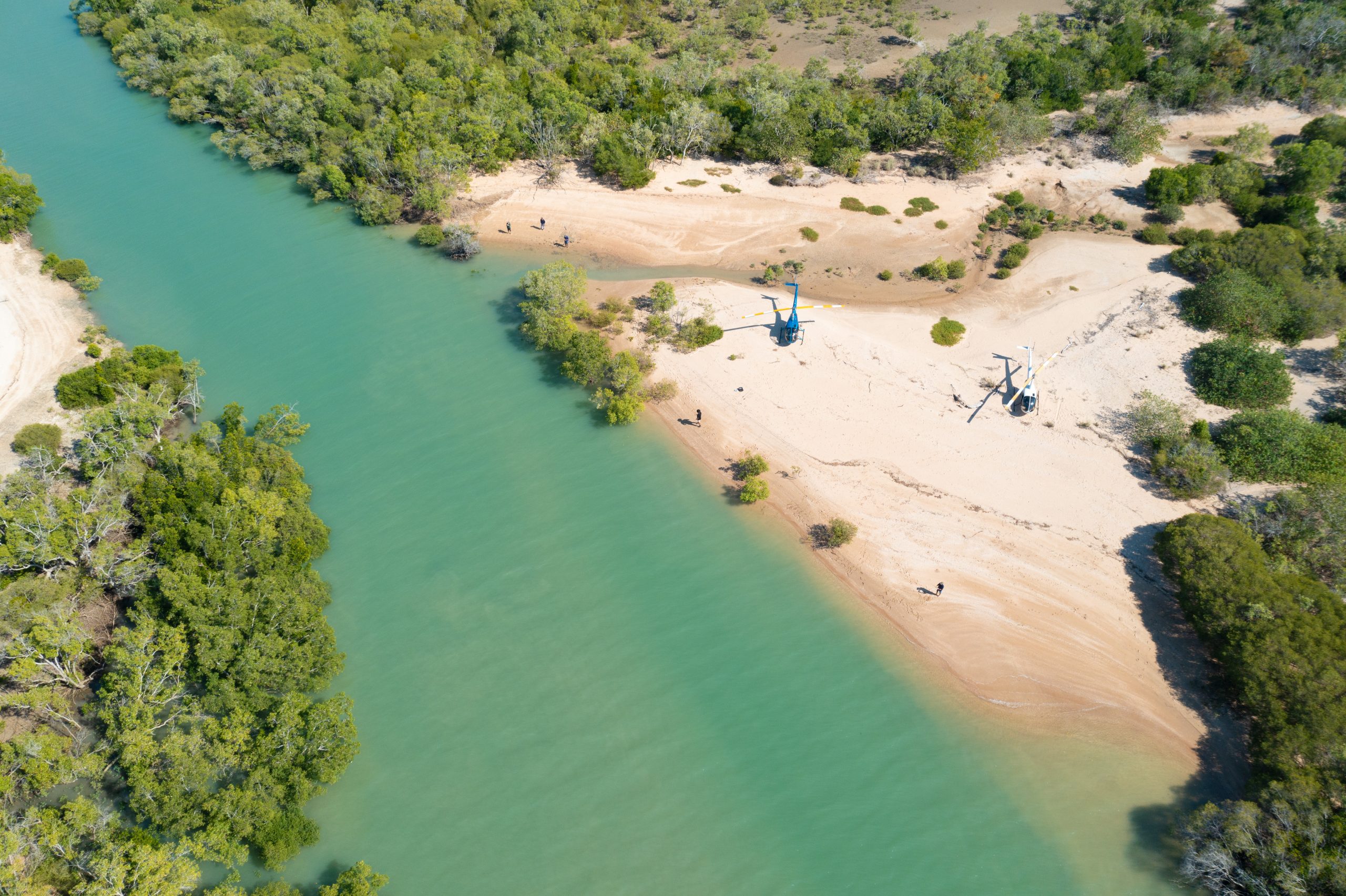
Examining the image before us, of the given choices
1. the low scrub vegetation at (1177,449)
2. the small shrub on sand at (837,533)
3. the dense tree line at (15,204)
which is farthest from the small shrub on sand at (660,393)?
the dense tree line at (15,204)

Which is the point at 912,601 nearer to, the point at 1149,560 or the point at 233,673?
the point at 1149,560

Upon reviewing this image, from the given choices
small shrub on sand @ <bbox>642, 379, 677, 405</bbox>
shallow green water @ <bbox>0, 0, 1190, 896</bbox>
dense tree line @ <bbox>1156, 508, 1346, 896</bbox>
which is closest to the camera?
dense tree line @ <bbox>1156, 508, 1346, 896</bbox>

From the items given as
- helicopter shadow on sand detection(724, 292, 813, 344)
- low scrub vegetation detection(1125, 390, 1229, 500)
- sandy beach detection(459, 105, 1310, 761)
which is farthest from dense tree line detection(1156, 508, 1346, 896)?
helicopter shadow on sand detection(724, 292, 813, 344)

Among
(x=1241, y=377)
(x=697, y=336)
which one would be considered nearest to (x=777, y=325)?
(x=697, y=336)

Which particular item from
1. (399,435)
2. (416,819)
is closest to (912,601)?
(416,819)

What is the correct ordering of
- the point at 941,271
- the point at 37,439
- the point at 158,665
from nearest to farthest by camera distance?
the point at 158,665
the point at 37,439
the point at 941,271

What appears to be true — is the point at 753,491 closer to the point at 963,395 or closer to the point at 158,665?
the point at 963,395

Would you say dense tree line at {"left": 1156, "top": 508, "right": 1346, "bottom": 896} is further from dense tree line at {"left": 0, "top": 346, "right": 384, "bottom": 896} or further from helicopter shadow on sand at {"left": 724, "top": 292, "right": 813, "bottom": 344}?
dense tree line at {"left": 0, "top": 346, "right": 384, "bottom": 896}
